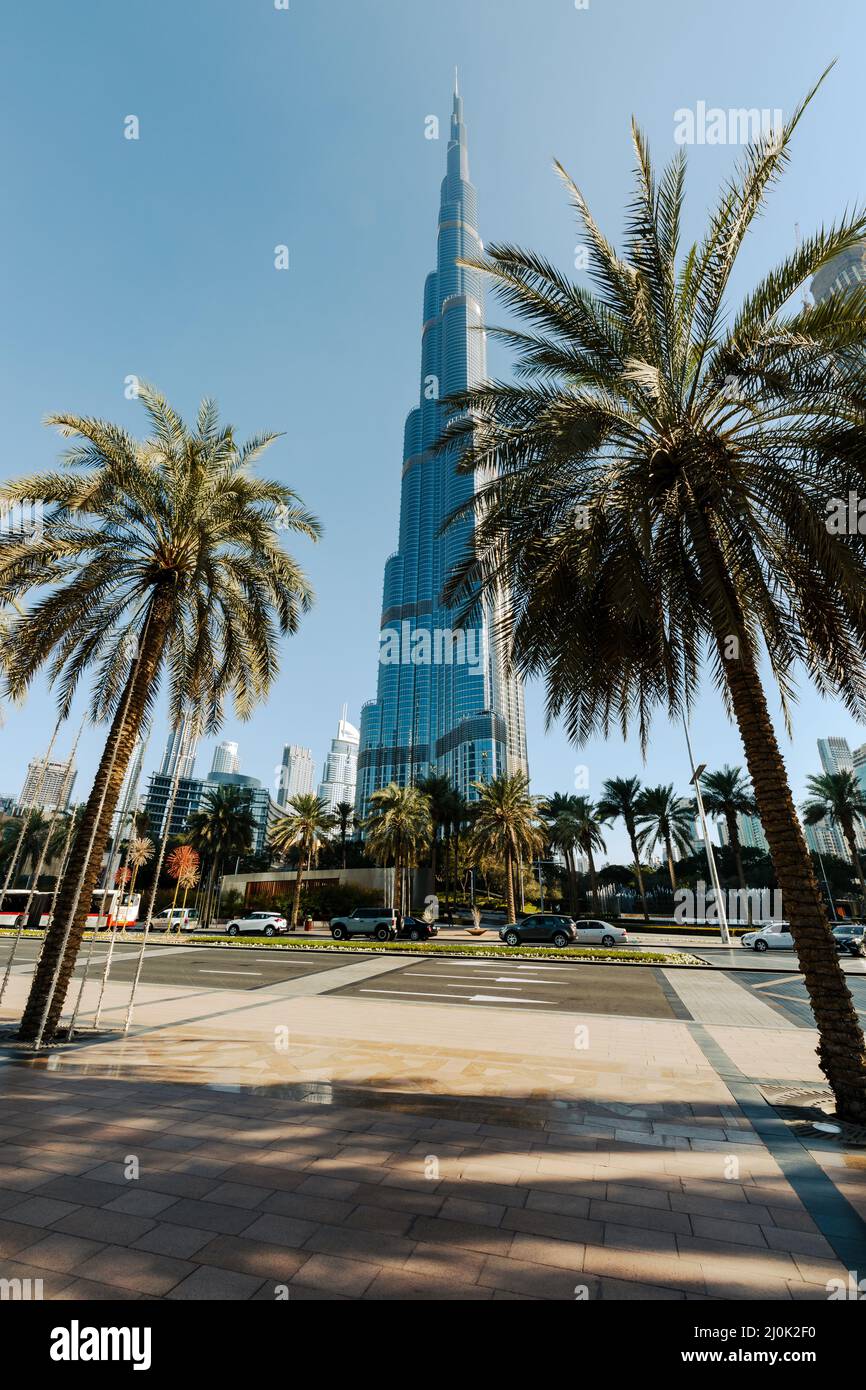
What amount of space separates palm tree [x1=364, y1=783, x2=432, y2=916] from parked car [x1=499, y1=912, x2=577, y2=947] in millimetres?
11990

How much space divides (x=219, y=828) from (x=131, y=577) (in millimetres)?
43313

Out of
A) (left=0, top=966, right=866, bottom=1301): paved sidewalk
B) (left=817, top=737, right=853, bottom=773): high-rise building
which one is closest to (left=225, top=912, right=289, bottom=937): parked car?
(left=0, top=966, right=866, bottom=1301): paved sidewalk

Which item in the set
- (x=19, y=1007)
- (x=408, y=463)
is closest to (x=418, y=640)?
(x=408, y=463)

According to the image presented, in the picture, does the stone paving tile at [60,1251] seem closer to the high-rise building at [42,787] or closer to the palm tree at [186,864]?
the high-rise building at [42,787]

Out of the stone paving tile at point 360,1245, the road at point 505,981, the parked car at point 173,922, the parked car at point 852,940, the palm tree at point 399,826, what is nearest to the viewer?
the stone paving tile at point 360,1245

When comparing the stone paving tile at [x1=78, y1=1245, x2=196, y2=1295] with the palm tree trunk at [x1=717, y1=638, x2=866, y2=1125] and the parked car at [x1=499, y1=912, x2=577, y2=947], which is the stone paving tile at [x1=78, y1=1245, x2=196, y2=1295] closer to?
the palm tree trunk at [x1=717, y1=638, x2=866, y2=1125]

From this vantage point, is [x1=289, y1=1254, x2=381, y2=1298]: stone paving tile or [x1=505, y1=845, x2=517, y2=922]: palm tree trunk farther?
[x1=505, y1=845, x2=517, y2=922]: palm tree trunk

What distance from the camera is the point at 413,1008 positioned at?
13.0 metres

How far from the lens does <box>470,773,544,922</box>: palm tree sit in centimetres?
3850

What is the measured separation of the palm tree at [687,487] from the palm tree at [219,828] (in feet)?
151

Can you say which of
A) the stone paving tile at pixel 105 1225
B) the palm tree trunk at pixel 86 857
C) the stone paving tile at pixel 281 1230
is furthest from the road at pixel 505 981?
the stone paving tile at pixel 105 1225

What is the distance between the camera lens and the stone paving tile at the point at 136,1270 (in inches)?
131

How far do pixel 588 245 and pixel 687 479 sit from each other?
12.5ft

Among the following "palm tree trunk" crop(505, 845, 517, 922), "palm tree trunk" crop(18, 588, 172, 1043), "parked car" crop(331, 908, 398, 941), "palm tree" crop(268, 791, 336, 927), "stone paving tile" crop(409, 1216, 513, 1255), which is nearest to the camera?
"stone paving tile" crop(409, 1216, 513, 1255)
